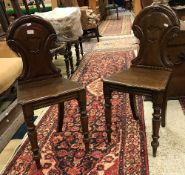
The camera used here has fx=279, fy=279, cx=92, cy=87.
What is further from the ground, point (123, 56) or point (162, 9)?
point (162, 9)

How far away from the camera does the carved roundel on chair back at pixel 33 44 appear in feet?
7.29

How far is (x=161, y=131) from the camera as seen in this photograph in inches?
98.7

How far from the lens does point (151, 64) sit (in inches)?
92.9

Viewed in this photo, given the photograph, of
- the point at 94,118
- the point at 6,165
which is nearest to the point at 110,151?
the point at 94,118

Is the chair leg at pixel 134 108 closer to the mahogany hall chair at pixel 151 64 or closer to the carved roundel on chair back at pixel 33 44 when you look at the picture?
the mahogany hall chair at pixel 151 64

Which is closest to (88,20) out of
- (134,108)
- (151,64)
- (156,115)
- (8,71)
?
(8,71)

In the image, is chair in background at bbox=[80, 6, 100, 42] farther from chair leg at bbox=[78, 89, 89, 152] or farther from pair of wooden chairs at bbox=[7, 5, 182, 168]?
chair leg at bbox=[78, 89, 89, 152]

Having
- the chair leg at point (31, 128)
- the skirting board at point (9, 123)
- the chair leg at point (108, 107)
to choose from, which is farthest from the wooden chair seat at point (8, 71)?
the chair leg at point (108, 107)

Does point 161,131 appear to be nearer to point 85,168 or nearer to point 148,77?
point 148,77

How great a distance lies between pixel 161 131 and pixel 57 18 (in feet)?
7.19

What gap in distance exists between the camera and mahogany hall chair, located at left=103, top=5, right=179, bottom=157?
2.07m

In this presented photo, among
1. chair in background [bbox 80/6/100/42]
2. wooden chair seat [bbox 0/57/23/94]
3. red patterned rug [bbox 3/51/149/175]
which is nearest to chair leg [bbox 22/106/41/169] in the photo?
red patterned rug [bbox 3/51/149/175]

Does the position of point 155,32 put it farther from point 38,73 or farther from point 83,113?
point 38,73

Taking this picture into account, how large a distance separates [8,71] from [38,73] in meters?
0.56
